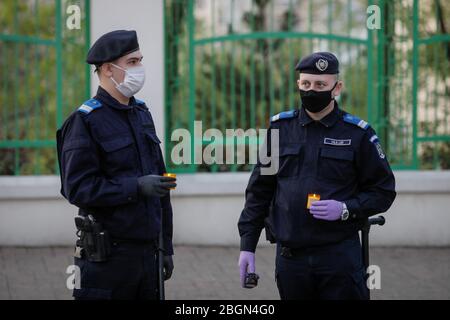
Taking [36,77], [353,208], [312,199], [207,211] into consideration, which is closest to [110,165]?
[312,199]

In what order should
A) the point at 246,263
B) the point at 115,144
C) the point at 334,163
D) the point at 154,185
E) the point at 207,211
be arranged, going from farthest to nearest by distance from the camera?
1. the point at 207,211
2. the point at 246,263
3. the point at 334,163
4. the point at 115,144
5. the point at 154,185

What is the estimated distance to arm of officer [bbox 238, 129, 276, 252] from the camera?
15.5 ft

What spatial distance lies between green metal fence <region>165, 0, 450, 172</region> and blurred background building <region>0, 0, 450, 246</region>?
0.04 feet

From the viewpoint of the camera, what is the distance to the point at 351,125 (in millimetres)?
4629

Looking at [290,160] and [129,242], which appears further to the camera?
[290,160]

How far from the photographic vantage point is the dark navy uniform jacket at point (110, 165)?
4324 millimetres

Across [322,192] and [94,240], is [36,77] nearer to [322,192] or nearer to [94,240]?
[94,240]

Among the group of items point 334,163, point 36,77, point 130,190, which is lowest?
point 130,190

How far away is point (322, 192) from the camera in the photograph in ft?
14.8

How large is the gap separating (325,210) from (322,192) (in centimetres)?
16

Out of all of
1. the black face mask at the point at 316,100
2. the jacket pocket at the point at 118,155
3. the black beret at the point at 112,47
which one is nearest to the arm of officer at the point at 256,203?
the black face mask at the point at 316,100

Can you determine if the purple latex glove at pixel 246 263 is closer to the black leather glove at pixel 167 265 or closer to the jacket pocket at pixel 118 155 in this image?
the black leather glove at pixel 167 265

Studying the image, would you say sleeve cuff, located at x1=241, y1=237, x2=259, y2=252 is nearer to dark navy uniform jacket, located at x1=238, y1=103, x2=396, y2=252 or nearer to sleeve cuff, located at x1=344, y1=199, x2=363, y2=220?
dark navy uniform jacket, located at x1=238, y1=103, x2=396, y2=252
